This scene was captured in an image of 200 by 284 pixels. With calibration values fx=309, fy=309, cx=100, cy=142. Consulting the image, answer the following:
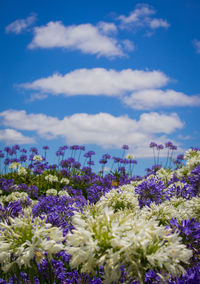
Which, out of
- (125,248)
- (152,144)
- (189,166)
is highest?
(152,144)

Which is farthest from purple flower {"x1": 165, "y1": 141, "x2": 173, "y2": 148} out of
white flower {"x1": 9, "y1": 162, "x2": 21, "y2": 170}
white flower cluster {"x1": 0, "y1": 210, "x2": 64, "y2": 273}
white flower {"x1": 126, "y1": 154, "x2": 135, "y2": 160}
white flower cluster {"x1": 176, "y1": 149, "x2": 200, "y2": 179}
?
white flower cluster {"x1": 0, "y1": 210, "x2": 64, "y2": 273}

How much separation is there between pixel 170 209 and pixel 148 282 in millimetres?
1628

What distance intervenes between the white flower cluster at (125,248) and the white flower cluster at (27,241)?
0.30m

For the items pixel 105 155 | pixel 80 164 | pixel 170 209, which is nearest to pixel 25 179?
pixel 80 164

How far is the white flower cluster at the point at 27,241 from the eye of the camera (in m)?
2.54

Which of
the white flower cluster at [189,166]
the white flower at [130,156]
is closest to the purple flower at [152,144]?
the white flower at [130,156]

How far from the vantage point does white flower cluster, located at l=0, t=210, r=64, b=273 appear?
100 inches

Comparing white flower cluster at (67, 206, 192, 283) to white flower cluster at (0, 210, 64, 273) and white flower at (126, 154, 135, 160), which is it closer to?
white flower cluster at (0, 210, 64, 273)

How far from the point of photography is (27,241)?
2.54 metres

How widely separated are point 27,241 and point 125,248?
87cm

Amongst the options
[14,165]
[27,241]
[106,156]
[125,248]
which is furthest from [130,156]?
[125,248]

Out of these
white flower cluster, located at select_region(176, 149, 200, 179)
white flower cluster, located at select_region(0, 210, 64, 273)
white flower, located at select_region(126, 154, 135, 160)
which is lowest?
white flower cluster, located at select_region(0, 210, 64, 273)

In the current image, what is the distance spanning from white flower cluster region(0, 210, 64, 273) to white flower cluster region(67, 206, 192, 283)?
0.30 meters

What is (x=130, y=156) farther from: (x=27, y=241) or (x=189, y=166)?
(x=27, y=241)
